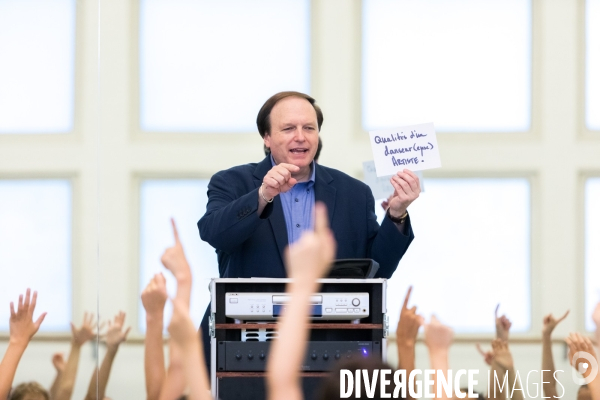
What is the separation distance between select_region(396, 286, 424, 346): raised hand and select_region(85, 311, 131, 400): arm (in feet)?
3.85

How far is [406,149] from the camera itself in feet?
9.14

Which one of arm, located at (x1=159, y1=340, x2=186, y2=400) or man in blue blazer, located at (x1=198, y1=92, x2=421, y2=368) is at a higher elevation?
man in blue blazer, located at (x1=198, y1=92, x2=421, y2=368)

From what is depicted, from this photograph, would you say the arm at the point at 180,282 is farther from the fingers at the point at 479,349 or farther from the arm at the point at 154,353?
the fingers at the point at 479,349

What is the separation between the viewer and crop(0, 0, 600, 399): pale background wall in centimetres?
397

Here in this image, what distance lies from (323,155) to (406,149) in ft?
4.14

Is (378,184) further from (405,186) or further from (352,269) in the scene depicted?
(352,269)

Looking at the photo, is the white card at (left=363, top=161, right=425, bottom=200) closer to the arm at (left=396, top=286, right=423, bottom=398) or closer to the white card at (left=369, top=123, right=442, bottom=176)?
the arm at (left=396, top=286, right=423, bottom=398)

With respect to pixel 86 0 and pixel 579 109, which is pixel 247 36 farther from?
pixel 579 109

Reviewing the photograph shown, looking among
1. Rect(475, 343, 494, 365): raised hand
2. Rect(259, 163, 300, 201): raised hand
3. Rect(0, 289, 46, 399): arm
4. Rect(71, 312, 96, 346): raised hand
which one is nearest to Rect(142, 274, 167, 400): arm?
Rect(0, 289, 46, 399): arm

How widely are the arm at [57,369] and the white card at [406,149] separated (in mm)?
1820

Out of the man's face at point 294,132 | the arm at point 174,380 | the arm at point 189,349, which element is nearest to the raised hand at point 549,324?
the man's face at point 294,132

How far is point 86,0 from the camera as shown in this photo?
3992mm

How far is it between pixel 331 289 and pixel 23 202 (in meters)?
2.04

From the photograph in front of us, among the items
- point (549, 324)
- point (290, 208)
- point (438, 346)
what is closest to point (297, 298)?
point (438, 346)
